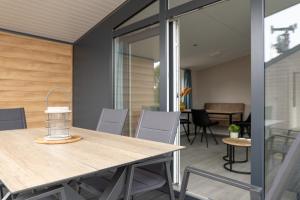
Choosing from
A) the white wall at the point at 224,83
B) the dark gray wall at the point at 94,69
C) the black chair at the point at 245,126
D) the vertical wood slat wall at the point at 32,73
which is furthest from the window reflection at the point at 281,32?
the white wall at the point at 224,83

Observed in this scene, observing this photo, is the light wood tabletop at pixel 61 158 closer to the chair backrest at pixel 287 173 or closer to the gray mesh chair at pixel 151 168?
the gray mesh chair at pixel 151 168

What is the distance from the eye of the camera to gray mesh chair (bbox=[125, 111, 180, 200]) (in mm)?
1579

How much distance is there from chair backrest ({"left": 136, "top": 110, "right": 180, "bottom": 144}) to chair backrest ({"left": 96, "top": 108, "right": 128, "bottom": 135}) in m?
0.25

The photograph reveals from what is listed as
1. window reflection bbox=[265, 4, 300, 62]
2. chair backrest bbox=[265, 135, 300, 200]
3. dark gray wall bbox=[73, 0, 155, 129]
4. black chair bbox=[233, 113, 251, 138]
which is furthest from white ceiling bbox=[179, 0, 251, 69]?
chair backrest bbox=[265, 135, 300, 200]

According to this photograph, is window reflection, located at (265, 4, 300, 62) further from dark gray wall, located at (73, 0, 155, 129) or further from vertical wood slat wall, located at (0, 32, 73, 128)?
vertical wood slat wall, located at (0, 32, 73, 128)

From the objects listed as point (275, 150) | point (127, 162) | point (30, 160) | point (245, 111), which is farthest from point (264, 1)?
point (245, 111)

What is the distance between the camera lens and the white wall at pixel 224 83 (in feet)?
21.9

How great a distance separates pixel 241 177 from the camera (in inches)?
121

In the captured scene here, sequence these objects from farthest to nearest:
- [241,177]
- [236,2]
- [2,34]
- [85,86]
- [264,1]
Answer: [85,86], [2,34], [236,2], [241,177], [264,1]

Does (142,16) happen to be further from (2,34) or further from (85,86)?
(2,34)

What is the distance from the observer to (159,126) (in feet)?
6.35

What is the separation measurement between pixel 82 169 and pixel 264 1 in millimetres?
1912

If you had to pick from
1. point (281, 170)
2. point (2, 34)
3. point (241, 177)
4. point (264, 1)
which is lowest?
point (241, 177)

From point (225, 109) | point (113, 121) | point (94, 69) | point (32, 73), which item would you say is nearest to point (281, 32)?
point (113, 121)
